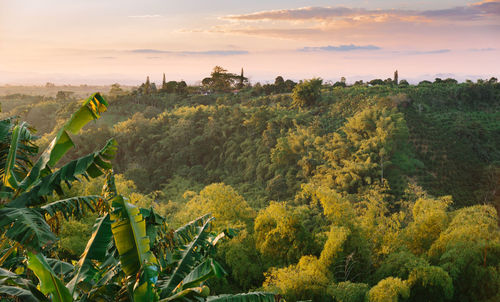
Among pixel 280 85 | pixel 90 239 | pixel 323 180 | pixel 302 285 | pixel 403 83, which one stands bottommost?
pixel 323 180

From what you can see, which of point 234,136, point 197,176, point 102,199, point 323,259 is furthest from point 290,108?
point 102,199

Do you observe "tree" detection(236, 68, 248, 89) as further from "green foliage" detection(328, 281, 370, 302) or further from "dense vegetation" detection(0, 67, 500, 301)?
"green foliage" detection(328, 281, 370, 302)

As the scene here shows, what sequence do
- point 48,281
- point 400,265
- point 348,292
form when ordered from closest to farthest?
point 48,281 → point 348,292 → point 400,265

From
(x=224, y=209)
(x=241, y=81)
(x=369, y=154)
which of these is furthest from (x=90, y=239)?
(x=241, y=81)

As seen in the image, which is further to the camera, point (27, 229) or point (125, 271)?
point (125, 271)

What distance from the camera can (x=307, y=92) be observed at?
33.1 metres

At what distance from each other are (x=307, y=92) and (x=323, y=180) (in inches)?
501

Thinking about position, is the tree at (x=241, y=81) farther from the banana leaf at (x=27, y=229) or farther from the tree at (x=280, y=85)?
the banana leaf at (x=27, y=229)

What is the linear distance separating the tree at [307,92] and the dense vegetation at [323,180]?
0.10 m

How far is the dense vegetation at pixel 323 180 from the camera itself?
10633mm

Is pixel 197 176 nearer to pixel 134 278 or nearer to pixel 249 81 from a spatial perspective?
pixel 249 81

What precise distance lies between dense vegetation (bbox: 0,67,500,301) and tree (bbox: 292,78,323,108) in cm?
10

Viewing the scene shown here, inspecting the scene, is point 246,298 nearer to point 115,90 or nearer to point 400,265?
point 400,265

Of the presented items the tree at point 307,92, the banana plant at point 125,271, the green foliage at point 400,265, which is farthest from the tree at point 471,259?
the tree at point 307,92
